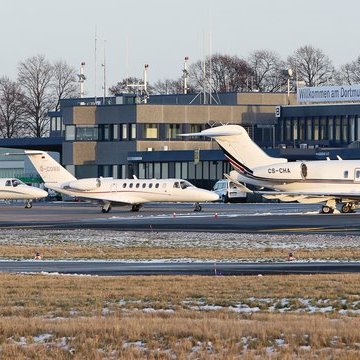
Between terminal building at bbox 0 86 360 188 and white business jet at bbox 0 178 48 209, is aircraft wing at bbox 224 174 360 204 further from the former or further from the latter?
terminal building at bbox 0 86 360 188

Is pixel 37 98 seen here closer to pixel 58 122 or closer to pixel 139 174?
pixel 58 122

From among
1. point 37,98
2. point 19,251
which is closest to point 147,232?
point 19,251

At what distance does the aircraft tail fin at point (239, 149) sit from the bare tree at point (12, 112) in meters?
98.1

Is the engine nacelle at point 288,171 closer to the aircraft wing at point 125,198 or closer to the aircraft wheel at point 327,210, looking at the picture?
the aircraft wheel at point 327,210

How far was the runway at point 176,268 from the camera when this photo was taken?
31720 mm

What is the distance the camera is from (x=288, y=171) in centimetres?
6762

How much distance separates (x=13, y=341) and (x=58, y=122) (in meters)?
128

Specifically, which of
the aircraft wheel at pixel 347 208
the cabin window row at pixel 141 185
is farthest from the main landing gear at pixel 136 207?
the aircraft wheel at pixel 347 208

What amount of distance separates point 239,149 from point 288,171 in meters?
5.80

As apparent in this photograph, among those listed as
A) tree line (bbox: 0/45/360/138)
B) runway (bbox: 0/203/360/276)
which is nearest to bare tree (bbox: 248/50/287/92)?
tree line (bbox: 0/45/360/138)

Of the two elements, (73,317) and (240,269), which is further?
(240,269)

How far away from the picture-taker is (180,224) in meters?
57.6

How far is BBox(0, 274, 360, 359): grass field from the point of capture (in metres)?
17.1

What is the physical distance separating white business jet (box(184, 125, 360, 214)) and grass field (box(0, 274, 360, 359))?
116 feet
